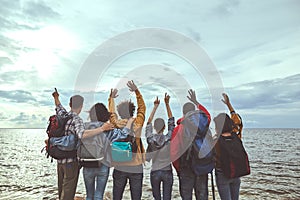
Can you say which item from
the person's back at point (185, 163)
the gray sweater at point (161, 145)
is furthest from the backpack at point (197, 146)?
the gray sweater at point (161, 145)

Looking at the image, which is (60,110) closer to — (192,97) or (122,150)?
(122,150)

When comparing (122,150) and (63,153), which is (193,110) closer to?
(122,150)

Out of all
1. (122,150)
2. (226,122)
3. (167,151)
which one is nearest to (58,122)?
(122,150)

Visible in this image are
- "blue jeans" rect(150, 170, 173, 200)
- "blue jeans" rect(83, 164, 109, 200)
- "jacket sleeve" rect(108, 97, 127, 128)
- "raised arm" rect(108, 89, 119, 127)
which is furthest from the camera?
"blue jeans" rect(150, 170, 173, 200)

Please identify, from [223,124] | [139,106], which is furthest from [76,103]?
[223,124]

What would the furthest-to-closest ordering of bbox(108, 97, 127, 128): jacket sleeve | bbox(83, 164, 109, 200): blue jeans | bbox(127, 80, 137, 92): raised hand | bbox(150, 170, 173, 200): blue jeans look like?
bbox(150, 170, 173, 200): blue jeans, bbox(127, 80, 137, 92): raised hand, bbox(108, 97, 127, 128): jacket sleeve, bbox(83, 164, 109, 200): blue jeans

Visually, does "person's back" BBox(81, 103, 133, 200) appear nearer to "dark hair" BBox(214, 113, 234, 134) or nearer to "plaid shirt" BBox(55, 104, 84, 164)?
"plaid shirt" BBox(55, 104, 84, 164)

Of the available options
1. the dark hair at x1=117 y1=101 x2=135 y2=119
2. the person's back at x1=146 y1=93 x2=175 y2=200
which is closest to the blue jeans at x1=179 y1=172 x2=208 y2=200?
the person's back at x1=146 y1=93 x2=175 y2=200

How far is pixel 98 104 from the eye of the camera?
5.21 m

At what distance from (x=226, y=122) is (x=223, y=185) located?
4.20 feet

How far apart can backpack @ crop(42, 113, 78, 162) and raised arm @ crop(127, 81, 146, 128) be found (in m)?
1.30

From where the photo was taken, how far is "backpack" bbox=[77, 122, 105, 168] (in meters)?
5.07

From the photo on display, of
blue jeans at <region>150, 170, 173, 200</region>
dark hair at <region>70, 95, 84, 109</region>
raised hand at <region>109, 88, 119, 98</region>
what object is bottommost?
blue jeans at <region>150, 170, 173, 200</region>

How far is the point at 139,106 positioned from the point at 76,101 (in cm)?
130
